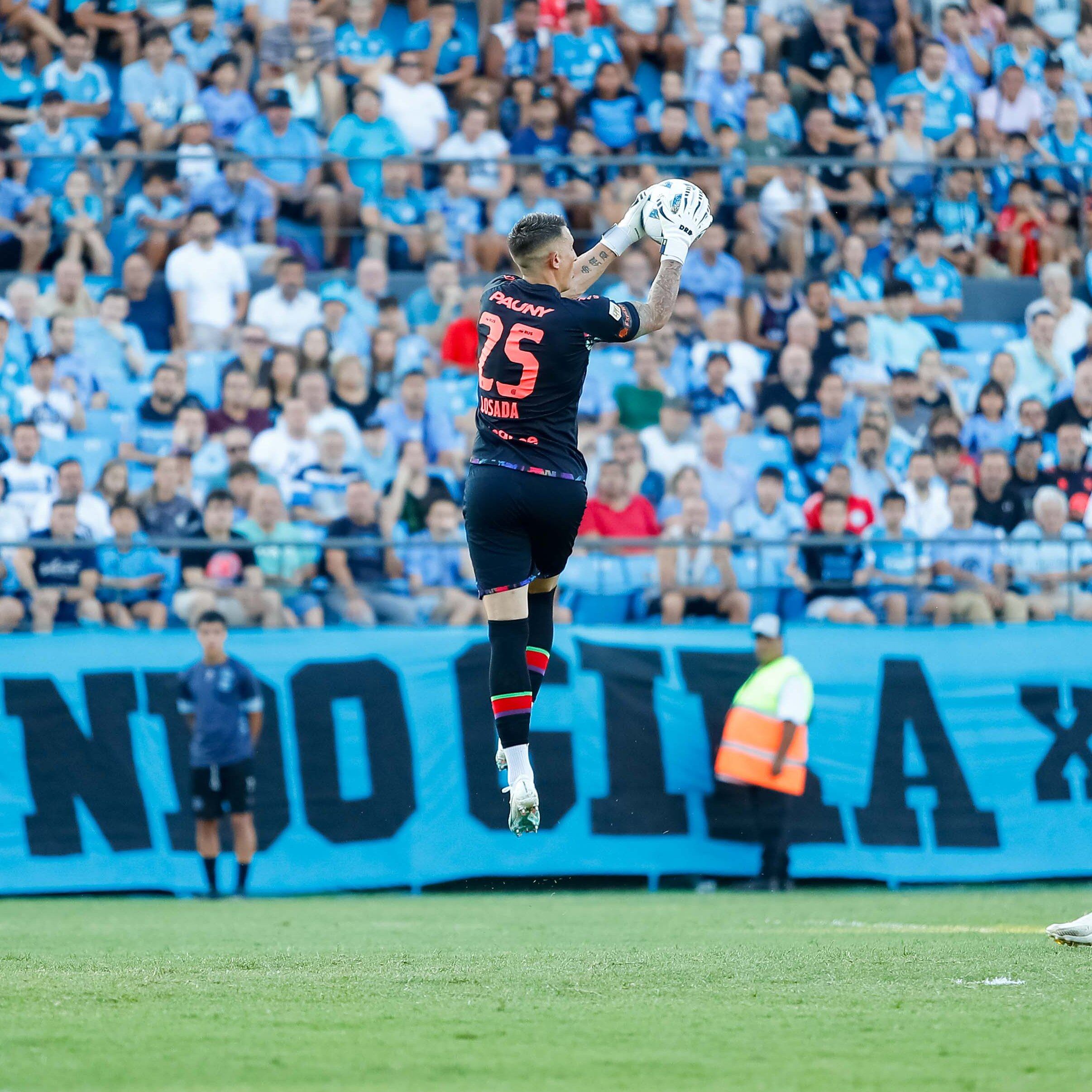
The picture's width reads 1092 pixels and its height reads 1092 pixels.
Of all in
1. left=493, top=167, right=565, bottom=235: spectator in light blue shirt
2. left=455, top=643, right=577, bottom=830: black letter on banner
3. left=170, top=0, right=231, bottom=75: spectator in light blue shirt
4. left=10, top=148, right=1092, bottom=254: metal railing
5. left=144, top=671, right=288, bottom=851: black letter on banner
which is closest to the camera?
left=144, top=671, right=288, bottom=851: black letter on banner

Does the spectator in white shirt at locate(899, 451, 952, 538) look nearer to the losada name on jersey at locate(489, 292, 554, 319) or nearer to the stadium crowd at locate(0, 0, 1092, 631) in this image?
the stadium crowd at locate(0, 0, 1092, 631)

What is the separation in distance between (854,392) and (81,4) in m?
8.46

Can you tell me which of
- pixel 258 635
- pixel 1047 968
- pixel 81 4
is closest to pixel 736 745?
pixel 258 635

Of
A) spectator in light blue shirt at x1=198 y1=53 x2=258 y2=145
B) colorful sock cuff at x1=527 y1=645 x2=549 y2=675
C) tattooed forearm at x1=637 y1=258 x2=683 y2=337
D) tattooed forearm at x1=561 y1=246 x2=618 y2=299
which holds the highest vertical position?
spectator in light blue shirt at x1=198 y1=53 x2=258 y2=145

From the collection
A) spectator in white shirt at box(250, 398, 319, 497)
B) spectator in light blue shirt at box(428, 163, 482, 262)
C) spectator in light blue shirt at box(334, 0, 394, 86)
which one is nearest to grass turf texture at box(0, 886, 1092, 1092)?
spectator in white shirt at box(250, 398, 319, 497)

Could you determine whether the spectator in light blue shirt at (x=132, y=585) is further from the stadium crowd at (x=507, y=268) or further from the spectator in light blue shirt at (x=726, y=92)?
the spectator in light blue shirt at (x=726, y=92)

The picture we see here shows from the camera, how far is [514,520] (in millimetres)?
7062

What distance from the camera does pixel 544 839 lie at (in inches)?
484

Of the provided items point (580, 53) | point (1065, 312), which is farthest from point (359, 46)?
point (1065, 312)

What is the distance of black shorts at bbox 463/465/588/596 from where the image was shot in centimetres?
703

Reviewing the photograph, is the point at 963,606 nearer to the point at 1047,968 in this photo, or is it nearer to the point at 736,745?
the point at 736,745

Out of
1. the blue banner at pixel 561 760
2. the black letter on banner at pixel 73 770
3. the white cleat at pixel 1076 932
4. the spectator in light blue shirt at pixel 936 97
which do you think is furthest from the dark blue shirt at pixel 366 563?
the spectator in light blue shirt at pixel 936 97

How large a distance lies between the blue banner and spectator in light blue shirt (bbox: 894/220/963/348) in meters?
4.35

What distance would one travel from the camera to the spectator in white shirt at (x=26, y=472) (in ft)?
42.9
